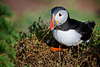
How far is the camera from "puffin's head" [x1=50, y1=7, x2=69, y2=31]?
252cm

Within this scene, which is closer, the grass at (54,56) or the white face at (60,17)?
the grass at (54,56)

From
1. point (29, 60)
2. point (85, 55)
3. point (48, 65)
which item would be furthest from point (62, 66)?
point (29, 60)

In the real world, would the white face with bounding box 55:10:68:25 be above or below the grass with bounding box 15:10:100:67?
above

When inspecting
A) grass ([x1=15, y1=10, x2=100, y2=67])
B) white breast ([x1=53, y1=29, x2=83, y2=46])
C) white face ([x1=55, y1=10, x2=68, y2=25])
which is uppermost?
white face ([x1=55, y1=10, x2=68, y2=25])

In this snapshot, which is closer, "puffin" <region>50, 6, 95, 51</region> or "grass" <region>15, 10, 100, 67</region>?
"grass" <region>15, 10, 100, 67</region>

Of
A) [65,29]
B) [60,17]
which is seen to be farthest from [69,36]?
[60,17]

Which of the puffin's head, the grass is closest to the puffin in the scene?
the puffin's head

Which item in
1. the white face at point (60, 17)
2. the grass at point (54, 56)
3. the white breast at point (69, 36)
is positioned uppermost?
the white face at point (60, 17)

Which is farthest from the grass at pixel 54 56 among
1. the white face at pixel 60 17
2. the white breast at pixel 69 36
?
the white face at pixel 60 17

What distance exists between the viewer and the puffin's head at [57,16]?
8.28 ft

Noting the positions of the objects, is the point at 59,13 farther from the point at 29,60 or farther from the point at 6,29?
the point at 6,29

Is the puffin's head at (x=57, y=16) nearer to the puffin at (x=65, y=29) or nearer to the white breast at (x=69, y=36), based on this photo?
the puffin at (x=65, y=29)

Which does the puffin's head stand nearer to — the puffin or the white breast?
the puffin

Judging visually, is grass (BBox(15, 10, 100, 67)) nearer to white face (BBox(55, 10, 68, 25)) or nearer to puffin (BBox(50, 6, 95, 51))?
puffin (BBox(50, 6, 95, 51))
